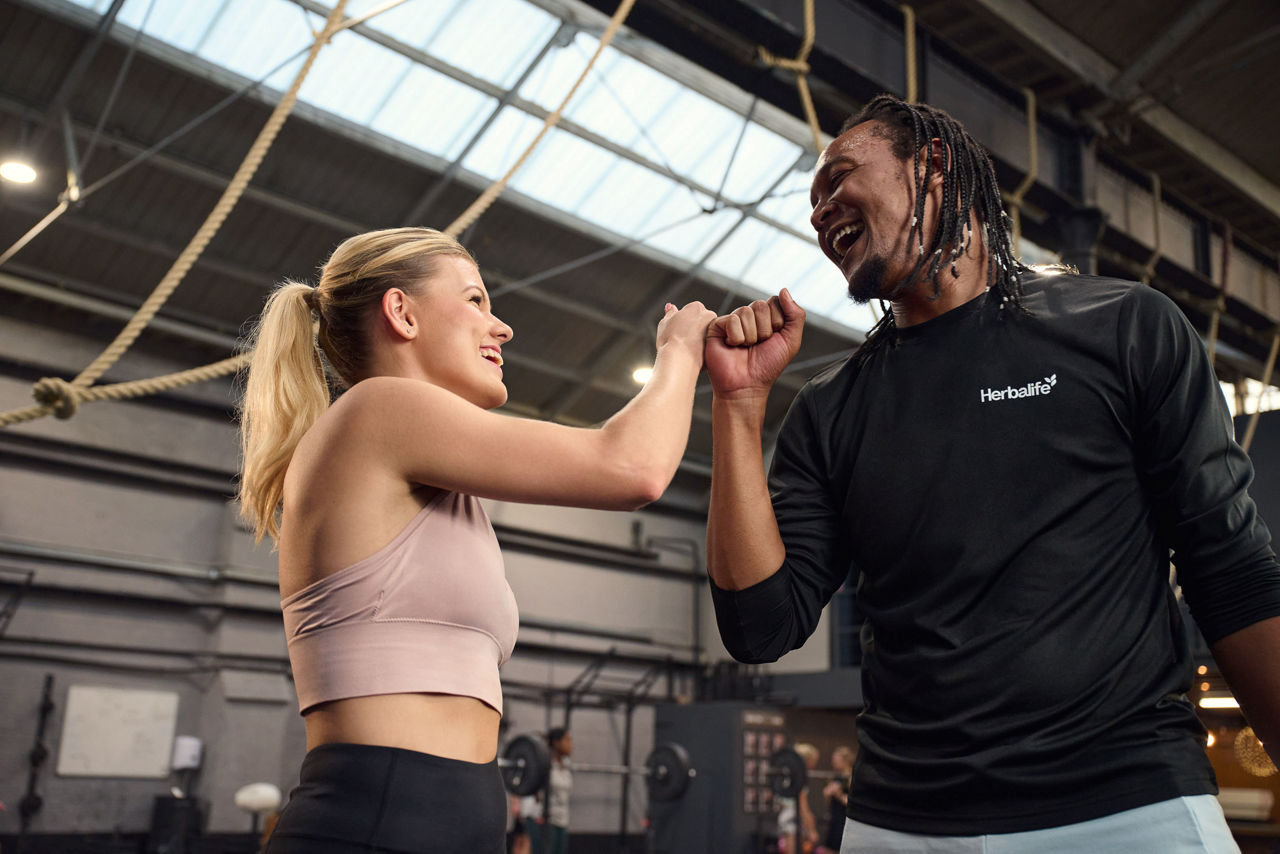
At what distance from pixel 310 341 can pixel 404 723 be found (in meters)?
0.57

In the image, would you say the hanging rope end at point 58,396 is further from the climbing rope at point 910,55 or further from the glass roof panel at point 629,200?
the glass roof panel at point 629,200

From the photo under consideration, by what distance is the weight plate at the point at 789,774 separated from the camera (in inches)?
360

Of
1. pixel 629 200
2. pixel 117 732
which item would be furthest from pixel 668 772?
pixel 629 200

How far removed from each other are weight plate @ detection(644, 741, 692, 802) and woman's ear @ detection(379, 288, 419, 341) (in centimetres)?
924

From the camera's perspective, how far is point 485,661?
47.7 inches


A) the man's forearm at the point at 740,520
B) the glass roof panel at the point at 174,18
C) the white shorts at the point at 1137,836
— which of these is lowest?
the white shorts at the point at 1137,836

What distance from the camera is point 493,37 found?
7.99 m

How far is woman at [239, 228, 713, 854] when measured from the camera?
3.67 feet

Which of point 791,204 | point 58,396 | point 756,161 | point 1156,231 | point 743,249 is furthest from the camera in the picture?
point 743,249

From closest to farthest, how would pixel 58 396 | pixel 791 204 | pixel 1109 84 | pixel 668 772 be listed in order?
pixel 58 396 < pixel 1109 84 < pixel 791 204 < pixel 668 772

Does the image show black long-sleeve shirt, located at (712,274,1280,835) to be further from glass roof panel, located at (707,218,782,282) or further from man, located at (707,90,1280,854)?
glass roof panel, located at (707,218,782,282)

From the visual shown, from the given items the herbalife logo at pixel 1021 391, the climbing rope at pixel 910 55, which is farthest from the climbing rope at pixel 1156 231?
the herbalife logo at pixel 1021 391

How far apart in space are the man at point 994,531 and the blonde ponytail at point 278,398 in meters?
0.54

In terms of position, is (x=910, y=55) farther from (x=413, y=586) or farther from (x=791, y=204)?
(x=791, y=204)
